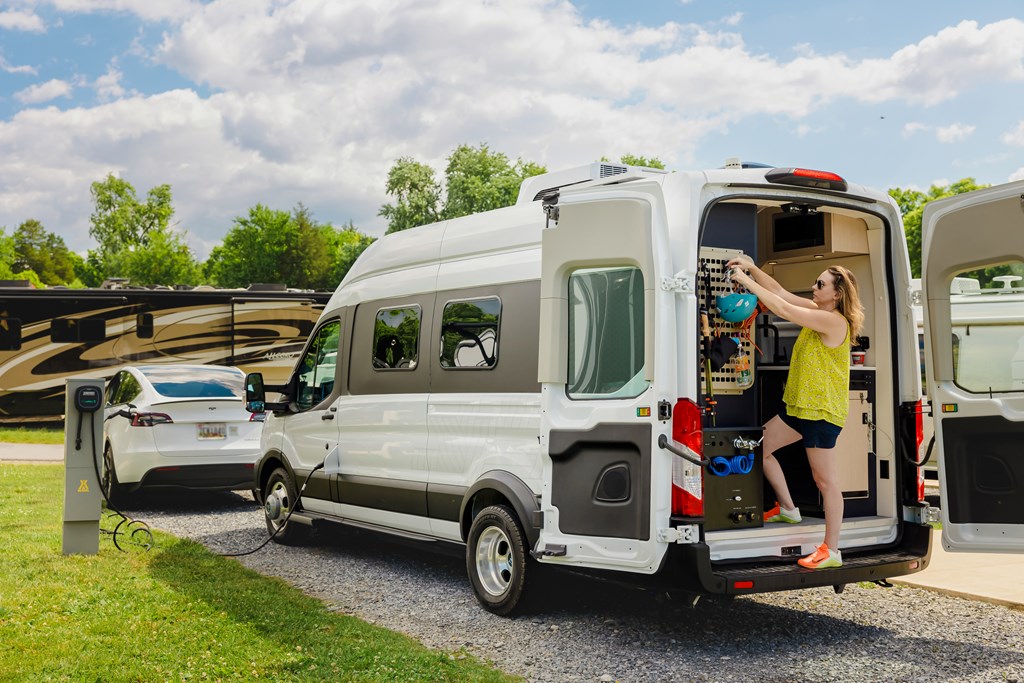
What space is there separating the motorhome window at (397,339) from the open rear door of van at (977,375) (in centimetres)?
361

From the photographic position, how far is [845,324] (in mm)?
6246

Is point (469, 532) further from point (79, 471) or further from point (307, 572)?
point (79, 471)

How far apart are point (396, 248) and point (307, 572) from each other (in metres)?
2.68

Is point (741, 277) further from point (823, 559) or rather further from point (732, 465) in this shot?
point (823, 559)

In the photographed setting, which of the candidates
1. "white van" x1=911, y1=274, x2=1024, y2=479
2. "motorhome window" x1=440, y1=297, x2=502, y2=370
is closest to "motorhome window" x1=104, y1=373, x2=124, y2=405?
"motorhome window" x1=440, y1=297, x2=502, y2=370

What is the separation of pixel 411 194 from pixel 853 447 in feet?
170

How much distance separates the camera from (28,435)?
20391 mm

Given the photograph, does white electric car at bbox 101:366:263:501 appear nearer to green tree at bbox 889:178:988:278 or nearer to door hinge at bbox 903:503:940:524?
door hinge at bbox 903:503:940:524

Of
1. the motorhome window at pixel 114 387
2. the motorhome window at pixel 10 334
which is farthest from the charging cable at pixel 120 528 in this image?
the motorhome window at pixel 10 334

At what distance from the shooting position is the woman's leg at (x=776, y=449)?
636 cm

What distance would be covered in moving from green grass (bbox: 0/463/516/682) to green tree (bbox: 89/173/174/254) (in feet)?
252

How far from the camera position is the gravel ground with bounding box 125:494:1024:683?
566 centimetres

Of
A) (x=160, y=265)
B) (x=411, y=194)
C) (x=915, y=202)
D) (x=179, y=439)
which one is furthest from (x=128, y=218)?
(x=179, y=439)

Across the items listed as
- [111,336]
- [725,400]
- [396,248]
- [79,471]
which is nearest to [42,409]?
[111,336]
